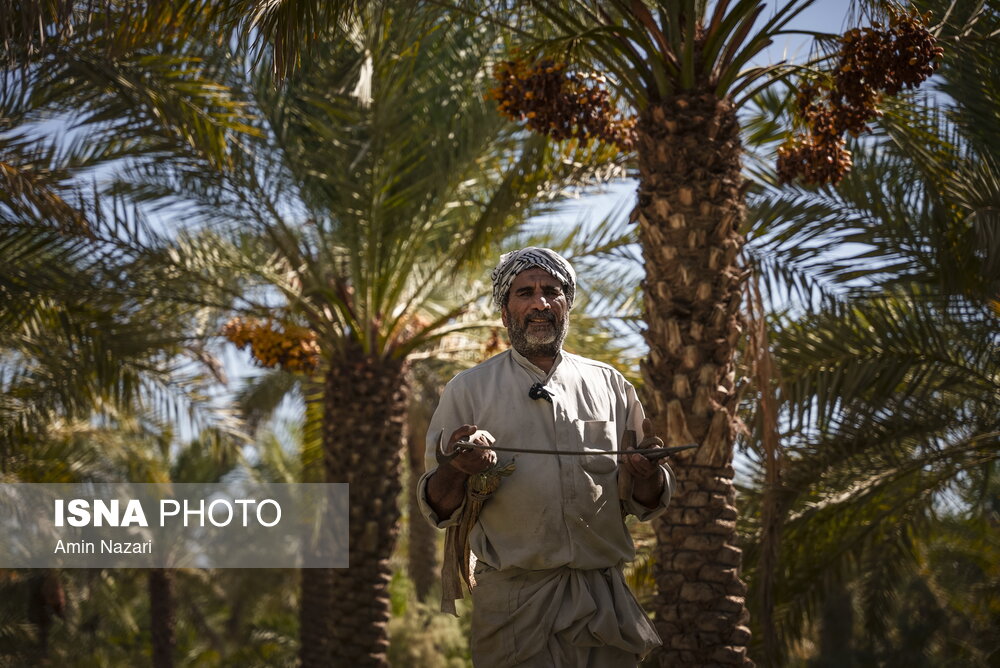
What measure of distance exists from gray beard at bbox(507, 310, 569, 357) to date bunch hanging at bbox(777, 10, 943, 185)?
8.61ft

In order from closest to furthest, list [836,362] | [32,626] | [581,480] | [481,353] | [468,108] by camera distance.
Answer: [581,480] → [836,362] → [468,108] → [481,353] → [32,626]

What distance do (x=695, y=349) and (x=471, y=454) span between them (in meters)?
2.47

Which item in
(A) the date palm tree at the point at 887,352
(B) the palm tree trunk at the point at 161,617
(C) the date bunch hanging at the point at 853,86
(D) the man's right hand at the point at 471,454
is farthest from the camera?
(B) the palm tree trunk at the point at 161,617

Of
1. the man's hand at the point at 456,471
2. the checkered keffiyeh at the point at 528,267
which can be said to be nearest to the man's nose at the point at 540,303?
the checkered keffiyeh at the point at 528,267

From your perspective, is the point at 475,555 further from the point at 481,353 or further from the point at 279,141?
the point at 481,353

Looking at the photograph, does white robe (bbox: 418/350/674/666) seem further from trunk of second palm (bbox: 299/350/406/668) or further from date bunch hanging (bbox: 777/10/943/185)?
trunk of second palm (bbox: 299/350/406/668)

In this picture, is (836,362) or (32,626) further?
(32,626)

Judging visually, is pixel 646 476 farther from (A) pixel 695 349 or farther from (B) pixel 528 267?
(A) pixel 695 349

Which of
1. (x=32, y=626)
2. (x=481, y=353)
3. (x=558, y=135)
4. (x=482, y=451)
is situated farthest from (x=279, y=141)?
(x=32, y=626)

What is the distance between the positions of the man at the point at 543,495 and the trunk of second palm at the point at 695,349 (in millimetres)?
1673

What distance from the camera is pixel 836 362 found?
26.2 feet

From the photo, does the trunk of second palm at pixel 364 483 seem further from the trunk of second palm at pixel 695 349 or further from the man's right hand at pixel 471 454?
the man's right hand at pixel 471 454

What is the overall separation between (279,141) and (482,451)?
256 inches

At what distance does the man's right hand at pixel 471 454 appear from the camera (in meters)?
3.26
